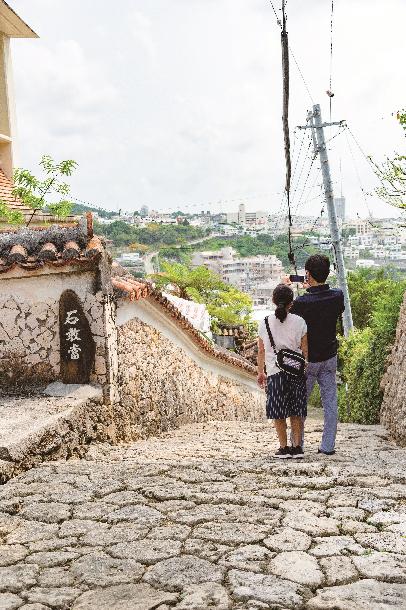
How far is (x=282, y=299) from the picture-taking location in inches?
207

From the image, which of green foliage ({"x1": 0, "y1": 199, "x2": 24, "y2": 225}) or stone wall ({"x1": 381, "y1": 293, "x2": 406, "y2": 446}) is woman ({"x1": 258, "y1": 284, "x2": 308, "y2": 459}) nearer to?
stone wall ({"x1": 381, "y1": 293, "x2": 406, "y2": 446})

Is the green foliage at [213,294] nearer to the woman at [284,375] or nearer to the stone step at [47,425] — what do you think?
the stone step at [47,425]

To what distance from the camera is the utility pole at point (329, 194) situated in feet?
56.8

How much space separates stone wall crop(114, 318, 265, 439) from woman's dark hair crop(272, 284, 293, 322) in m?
2.74

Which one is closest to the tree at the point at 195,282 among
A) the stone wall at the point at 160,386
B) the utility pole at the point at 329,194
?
the utility pole at the point at 329,194

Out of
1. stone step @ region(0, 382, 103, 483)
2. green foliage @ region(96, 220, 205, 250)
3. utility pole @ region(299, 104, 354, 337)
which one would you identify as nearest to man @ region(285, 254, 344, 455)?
stone step @ region(0, 382, 103, 483)

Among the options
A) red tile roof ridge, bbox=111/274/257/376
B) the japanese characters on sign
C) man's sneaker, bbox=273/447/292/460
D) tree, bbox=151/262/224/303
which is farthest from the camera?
tree, bbox=151/262/224/303

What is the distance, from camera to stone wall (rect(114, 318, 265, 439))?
7.71 m

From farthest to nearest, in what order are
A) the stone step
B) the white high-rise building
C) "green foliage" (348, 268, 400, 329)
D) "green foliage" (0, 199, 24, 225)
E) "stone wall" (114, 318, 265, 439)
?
the white high-rise building < "green foliage" (348, 268, 400, 329) < "green foliage" (0, 199, 24, 225) < "stone wall" (114, 318, 265, 439) < the stone step

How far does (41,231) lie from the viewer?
704 centimetres

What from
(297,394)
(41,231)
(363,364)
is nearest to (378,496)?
(297,394)

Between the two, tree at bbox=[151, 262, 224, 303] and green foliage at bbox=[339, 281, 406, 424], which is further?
tree at bbox=[151, 262, 224, 303]

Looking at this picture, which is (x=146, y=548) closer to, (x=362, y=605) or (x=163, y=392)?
(x=362, y=605)

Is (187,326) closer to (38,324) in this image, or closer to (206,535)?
(38,324)
